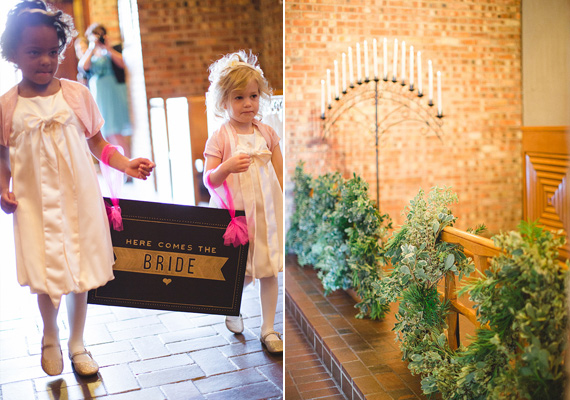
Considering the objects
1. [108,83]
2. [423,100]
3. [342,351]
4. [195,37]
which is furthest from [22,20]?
[423,100]

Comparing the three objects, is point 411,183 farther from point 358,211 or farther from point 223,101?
point 223,101

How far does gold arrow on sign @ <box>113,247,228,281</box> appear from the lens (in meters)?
1.63

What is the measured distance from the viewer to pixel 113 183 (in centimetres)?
156

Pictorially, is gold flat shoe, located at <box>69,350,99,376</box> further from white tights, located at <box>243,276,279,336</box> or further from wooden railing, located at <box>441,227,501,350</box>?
wooden railing, located at <box>441,227,501,350</box>

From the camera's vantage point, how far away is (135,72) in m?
1.55

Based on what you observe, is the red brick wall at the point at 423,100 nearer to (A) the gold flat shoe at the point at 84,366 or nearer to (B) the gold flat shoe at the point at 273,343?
(B) the gold flat shoe at the point at 273,343

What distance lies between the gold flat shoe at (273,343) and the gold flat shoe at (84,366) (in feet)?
1.78

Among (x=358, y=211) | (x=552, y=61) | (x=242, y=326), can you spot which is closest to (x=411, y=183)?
(x=552, y=61)

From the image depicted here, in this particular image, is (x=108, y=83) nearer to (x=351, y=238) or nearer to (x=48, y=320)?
(x=48, y=320)

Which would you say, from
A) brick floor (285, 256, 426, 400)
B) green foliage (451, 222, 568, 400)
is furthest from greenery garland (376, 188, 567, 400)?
brick floor (285, 256, 426, 400)

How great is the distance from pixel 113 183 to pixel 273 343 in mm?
748

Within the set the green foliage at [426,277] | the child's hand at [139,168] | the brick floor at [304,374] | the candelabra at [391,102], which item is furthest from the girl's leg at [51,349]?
the candelabra at [391,102]

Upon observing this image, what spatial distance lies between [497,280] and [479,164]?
375cm

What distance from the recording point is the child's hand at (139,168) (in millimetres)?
1555
